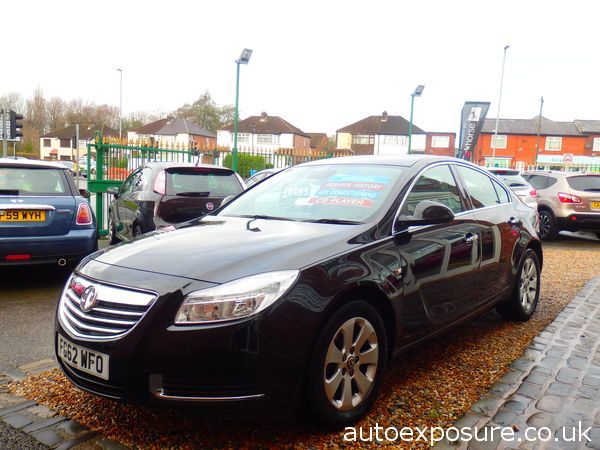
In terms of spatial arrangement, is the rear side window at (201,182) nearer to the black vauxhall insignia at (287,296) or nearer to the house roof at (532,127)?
the black vauxhall insignia at (287,296)

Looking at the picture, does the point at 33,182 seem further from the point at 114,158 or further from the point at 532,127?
the point at 532,127

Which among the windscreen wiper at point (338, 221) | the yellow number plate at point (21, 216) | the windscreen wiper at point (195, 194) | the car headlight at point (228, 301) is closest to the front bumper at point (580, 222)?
the windscreen wiper at point (195, 194)

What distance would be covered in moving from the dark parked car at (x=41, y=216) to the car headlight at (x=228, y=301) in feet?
13.3

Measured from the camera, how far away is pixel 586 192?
11.7 meters

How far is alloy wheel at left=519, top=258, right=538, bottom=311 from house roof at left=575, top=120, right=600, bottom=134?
73.5m

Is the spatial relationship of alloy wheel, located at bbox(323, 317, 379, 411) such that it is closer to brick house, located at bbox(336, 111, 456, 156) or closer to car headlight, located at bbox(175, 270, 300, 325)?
car headlight, located at bbox(175, 270, 300, 325)

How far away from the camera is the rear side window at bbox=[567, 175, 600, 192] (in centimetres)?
1180

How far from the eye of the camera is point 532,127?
7050cm

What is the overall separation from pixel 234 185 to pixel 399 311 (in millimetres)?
5184

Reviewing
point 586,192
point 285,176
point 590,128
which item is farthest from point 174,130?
point 285,176

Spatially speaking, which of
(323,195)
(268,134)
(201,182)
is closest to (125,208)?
(201,182)

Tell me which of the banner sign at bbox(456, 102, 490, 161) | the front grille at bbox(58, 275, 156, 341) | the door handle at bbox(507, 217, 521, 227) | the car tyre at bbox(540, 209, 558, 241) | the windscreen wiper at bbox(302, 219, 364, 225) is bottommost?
the car tyre at bbox(540, 209, 558, 241)

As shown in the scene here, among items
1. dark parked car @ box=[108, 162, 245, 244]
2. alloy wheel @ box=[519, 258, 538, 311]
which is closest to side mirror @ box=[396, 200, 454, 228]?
alloy wheel @ box=[519, 258, 538, 311]

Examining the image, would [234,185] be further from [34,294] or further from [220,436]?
[220,436]
